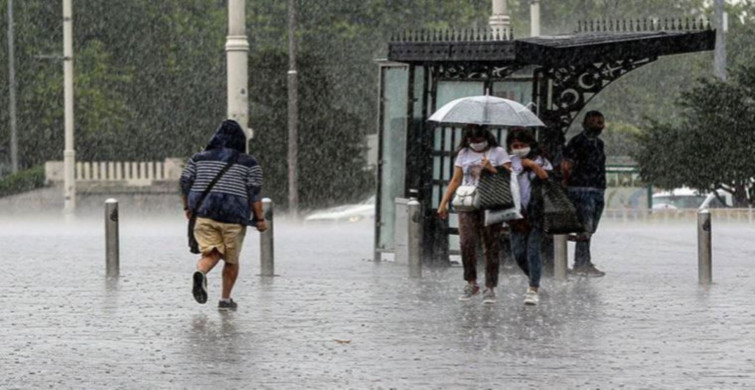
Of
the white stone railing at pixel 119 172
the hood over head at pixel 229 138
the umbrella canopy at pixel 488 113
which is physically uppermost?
the umbrella canopy at pixel 488 113

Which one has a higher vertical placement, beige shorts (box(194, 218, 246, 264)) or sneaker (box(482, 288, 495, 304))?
beige shorts (box(194, 218, 246, 264))

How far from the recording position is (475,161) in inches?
663

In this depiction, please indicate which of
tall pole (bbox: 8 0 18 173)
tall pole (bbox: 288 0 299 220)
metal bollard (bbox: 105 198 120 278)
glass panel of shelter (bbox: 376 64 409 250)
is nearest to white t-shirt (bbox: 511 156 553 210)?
metal bollard (bbox: 105 198 120 278)

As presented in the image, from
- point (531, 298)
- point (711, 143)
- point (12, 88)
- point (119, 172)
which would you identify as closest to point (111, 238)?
point (531, 298)

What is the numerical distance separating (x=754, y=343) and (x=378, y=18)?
208 ft

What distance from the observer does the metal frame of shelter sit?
20.0m

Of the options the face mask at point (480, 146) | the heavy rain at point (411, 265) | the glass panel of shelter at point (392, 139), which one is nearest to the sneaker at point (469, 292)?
the heavy rain at point (411, 265)

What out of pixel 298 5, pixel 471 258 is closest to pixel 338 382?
pixel 471 258

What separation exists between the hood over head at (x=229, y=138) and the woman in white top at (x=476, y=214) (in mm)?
1845

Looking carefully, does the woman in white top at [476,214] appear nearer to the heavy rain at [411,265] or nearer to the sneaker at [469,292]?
the sneaker at [469,292]

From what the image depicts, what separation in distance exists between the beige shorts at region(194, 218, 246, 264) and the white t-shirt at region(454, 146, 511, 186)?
2055 mm

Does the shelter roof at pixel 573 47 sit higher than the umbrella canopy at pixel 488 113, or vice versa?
the shelter roof at pixel 573 47

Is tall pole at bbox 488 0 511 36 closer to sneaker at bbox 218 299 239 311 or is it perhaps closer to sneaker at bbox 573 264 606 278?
sneaker at bbox 573 264 606 278

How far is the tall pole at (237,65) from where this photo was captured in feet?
82.0
